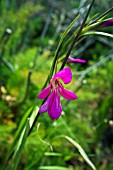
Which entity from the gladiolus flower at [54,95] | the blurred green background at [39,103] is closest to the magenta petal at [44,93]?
the gladiolus flower at [54,95]

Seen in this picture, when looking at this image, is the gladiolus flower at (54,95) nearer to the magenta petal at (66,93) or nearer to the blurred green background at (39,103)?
the magenta petal at (66,93)

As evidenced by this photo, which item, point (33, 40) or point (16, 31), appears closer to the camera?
point (16, 31)

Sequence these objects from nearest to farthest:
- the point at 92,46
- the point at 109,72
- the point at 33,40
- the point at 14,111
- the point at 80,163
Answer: the point at 14,111 → the point at 80,163 → the point at 109,72 → the point at 33,40 → the point at 92,46

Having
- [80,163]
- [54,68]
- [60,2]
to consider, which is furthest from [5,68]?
[60,2]

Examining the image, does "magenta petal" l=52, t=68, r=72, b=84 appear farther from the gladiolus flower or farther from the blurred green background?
the blurred green background

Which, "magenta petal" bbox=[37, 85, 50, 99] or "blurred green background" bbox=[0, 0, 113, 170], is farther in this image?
"blurred green background" bbox=[0, 0, 113, 170]

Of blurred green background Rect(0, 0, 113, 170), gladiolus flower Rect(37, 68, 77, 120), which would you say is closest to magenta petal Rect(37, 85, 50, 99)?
gladiolus flower Rect(37, 68, 77, 120)

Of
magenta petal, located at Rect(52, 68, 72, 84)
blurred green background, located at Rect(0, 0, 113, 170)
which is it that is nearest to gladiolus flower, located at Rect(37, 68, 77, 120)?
magenta petal, located at Rect(52, 68, 72, 84)

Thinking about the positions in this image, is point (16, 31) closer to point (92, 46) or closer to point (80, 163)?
point (80, 163)

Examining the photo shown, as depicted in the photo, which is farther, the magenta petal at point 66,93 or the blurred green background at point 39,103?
the blurred green background at point 39,103

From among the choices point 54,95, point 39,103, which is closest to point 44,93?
point 54,95

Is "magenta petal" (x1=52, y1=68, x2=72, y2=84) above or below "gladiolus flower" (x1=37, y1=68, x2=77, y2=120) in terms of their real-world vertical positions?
above
